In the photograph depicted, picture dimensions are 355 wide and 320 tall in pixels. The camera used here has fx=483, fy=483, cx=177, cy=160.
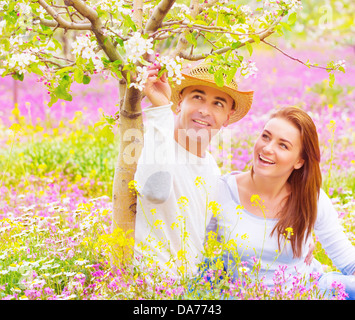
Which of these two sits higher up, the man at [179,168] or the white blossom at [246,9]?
the white blossom at [246,9]

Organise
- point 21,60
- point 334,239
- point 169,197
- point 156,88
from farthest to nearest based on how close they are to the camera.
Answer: point 334,239 < point 169,197 < point 156,88 < point 21,60

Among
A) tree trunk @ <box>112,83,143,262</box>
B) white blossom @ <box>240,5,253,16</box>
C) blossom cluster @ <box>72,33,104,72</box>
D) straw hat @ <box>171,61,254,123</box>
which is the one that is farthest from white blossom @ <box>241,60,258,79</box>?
blossom cluster @ <box>72,33,104,72</box>

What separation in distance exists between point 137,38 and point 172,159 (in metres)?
0.83

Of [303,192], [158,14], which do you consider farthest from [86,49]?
[303,192]

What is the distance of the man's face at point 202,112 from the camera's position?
3.30m

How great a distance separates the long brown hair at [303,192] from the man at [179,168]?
40 centimetres

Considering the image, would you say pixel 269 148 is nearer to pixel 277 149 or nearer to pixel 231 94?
pixel 277 149

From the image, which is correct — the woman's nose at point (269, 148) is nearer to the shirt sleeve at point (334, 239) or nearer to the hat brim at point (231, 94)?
the hat brim at point (231, 94)

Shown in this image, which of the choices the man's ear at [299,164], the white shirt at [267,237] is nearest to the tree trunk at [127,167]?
the white shirt at [267,237]

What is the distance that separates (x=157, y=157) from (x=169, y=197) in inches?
14.1

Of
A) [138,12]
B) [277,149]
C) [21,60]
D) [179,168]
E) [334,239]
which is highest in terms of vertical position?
[138,12]

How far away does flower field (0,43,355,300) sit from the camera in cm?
309

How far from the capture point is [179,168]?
3.29 m

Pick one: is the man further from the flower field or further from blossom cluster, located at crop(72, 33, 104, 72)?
blossom cluster, located at crop(72, 33, 104, 72)
